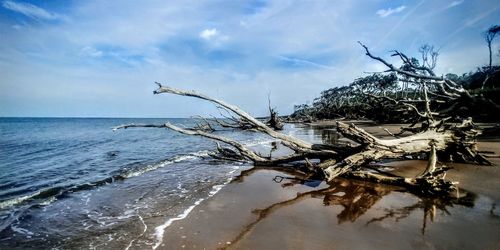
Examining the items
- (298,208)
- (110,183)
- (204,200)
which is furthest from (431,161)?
(110,183)

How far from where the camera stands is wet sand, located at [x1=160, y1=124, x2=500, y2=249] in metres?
4.00

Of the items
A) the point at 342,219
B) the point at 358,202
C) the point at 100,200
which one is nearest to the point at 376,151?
the point at 358,202

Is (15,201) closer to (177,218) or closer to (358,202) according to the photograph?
(177,218)

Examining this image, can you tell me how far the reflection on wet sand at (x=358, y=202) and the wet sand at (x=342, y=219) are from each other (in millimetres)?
14

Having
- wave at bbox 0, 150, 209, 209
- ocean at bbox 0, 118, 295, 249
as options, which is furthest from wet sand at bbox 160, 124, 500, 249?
wave at bbox 0, 150, 209, 209

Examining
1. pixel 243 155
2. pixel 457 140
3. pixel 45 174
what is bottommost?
pixel 45 174

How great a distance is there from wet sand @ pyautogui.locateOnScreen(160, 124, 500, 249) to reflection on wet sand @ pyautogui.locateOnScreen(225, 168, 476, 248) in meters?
0.01

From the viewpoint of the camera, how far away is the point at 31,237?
5.02 m

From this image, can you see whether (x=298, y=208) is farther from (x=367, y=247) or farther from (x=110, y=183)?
(x=110, y=183)

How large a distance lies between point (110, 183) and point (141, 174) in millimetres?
1380

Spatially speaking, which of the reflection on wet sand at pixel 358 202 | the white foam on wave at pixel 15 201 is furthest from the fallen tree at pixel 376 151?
the white foam on wave at pixel 15 201

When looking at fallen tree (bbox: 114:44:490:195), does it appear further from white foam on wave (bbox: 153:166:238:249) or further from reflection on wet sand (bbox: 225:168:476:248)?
white foam on wave (bbox: 153:166:238:249)

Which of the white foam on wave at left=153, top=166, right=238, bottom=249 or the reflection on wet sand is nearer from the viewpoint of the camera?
the white foam on wave at left=153, top=166, right=238, bottom=249

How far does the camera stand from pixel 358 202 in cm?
568
